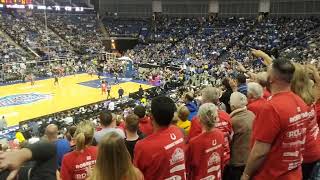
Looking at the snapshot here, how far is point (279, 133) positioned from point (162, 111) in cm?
130

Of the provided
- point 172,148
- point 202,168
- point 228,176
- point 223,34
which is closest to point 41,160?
point 172,148

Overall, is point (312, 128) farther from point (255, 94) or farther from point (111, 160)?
point (111, 160)

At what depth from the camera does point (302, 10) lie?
48.5 meters

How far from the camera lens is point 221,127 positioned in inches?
215

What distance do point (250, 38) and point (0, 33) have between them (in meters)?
31.0

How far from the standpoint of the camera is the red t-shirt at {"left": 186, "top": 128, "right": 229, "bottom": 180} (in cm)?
486

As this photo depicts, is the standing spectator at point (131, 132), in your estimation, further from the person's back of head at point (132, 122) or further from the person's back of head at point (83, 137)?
the person's back of head at point (83, 137)

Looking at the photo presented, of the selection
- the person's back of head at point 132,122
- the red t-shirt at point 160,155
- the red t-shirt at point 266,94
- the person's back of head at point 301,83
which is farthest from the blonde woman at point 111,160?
the red t-shirt at point 266,94

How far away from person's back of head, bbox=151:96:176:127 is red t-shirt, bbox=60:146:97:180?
1.55 meters

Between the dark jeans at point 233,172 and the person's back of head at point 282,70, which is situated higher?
the person's back of head at point 282,70

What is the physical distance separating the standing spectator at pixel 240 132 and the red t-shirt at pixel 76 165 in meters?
2.21

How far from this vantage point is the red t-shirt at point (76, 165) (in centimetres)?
514

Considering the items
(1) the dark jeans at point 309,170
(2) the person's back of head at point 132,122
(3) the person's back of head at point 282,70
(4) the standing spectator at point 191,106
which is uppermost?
(3) the person's back of head at point 282,70

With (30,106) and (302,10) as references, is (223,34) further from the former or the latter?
(30,106)
